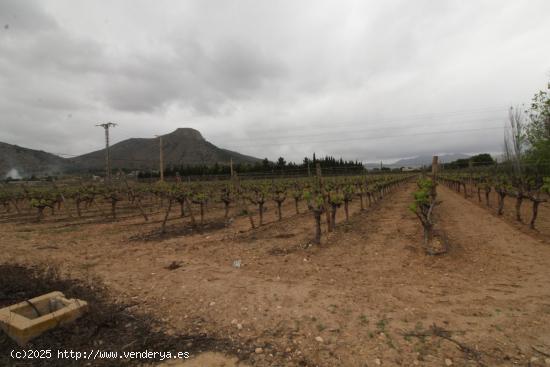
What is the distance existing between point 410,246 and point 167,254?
695 centimetres

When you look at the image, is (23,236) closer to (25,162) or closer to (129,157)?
(25,162)

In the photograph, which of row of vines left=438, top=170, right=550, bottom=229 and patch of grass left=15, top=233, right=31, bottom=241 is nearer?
row of vines left=438, top=170, right=550, bottom=229

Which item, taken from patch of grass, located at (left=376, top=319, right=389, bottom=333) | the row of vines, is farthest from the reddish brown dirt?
the row of vines

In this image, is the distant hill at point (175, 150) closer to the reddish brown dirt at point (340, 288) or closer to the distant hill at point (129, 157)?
the distant hill at point (129, 157)

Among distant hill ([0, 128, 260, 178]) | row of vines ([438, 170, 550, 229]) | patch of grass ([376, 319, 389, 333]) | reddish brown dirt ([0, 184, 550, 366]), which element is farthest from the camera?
distant hill ([0, 128, 260, 178])

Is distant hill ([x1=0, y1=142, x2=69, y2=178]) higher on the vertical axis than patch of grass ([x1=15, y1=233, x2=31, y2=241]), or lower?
higher

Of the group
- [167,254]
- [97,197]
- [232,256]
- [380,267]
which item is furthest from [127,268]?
[97,197]

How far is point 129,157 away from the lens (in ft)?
382

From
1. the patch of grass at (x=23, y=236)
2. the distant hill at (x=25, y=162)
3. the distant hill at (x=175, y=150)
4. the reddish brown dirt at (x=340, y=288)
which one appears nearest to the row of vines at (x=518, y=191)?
the reddish brown dirt at (x=340, y=288)

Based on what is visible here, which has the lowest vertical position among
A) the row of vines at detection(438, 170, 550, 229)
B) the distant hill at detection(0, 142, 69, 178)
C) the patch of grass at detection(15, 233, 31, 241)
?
the patch of grass at detection(15, 233, 31, 241)

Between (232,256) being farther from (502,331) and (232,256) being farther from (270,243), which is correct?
(502,331)

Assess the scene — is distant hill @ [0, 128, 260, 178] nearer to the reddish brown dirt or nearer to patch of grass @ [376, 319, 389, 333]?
the reddish brown dirt

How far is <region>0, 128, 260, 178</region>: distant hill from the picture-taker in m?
74.2

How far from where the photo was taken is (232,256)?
24.6 ft
